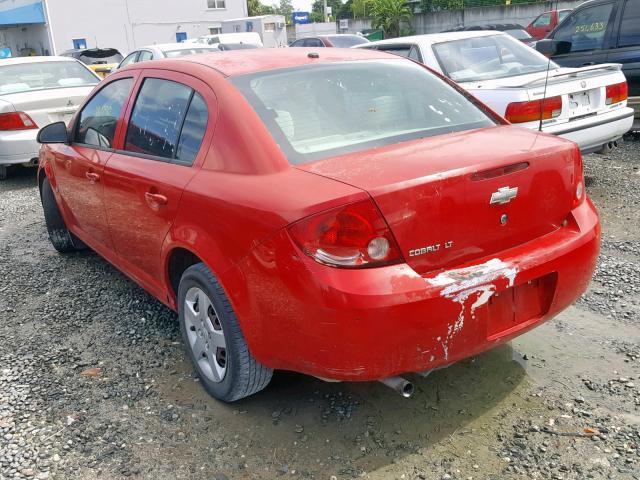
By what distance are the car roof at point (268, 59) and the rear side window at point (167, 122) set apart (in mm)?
179

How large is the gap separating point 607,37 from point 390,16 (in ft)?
108

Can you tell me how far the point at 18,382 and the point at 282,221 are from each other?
6.50 feet

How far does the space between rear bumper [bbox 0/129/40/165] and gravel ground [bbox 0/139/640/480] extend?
4259 mm

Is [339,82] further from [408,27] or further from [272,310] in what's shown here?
[408,27]

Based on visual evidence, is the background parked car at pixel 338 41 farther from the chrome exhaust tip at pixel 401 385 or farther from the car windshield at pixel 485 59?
the chrome exhaust tip at pixel 401 385

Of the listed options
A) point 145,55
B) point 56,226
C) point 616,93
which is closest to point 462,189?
point 56,226

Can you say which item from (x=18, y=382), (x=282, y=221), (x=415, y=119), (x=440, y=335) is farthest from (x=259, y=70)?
(x=18, y=382)

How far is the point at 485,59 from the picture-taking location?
6574 mm

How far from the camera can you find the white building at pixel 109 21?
35.5 metres

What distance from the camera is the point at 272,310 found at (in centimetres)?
244

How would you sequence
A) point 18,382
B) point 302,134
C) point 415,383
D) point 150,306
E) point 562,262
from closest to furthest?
1. point 562,262
2. point 302,134
3. point 415,383
4. point 18,382
5. point 150,306

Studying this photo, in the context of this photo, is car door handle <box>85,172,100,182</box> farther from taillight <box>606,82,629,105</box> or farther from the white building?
the white building

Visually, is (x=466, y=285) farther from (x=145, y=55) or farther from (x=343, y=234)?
(x=145, y=55)

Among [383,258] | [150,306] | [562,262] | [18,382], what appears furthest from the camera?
[150,306]
